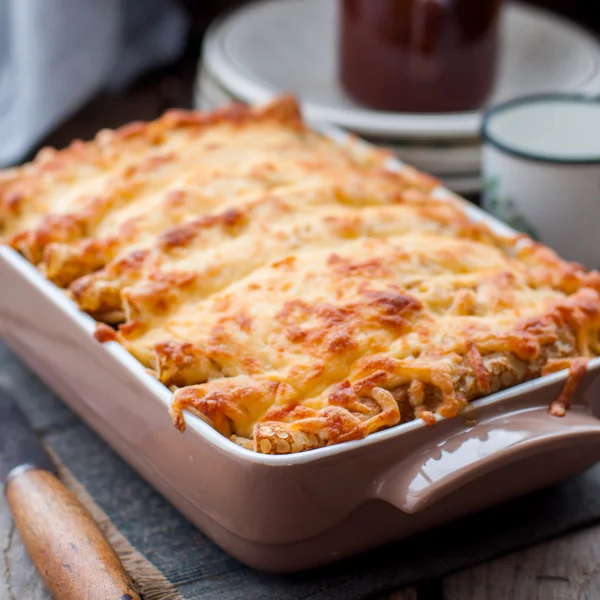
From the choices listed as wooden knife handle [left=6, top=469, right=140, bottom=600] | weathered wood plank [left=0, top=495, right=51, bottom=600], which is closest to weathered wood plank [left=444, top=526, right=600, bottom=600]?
wooden knife handle [left=6, top=469, right=140, bottom=600]

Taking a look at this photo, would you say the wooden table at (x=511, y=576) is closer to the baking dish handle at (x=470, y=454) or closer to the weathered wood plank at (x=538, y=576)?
the weathered wood plank at (x=538, y=576)

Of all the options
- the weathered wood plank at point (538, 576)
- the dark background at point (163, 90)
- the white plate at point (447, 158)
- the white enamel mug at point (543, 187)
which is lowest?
the dark background at point (163, 90)

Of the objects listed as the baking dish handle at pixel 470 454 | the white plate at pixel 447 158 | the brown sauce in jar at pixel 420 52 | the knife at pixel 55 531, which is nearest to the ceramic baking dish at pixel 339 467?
the baking dish handle at pixel 470 454

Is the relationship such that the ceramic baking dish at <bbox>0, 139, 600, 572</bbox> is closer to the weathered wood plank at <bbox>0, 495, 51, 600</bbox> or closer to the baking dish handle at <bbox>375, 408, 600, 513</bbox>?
the baking dish handle at <bbox>375, 408, 600, 513</bbox>

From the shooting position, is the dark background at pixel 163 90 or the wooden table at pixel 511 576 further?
the dark background at pixel 163 90

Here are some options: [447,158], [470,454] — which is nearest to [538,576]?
[470,454]

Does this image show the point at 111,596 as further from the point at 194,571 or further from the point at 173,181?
the point at 173,181

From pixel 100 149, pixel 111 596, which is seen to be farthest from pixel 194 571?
pixel 100 149

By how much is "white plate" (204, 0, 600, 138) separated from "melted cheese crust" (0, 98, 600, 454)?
1.36ft

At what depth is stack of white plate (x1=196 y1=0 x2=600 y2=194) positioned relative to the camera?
7.37 ft

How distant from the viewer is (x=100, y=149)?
1908 millimetres

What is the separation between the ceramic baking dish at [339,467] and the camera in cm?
122

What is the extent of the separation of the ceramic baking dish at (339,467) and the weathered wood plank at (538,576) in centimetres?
8

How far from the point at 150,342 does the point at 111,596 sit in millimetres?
348
